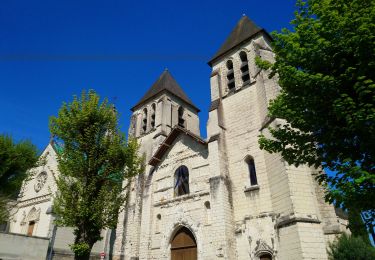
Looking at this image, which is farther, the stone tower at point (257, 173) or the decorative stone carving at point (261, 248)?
the decorative stone carving at point (261, 248)

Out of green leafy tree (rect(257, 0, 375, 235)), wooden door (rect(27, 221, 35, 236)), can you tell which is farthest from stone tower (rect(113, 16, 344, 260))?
wooden door (rect(27, 221, 35, 236))

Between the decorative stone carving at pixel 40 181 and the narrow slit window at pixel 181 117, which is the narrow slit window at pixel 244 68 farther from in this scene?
the decorative stone carving at pixel 40 181

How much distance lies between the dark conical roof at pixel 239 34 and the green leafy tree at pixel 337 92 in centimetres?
1124

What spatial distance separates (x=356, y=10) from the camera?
673cm

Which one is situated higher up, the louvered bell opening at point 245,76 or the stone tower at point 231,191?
the louvered bell opening at point 245,76

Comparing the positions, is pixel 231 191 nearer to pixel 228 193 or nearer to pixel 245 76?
pixel 228 193

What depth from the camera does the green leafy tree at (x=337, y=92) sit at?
604 centimetres

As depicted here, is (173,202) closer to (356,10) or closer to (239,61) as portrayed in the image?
(239,61)

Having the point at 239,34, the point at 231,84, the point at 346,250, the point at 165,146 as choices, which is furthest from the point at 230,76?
the point at 346,250

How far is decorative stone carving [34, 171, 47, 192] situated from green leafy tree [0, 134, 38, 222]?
7.95m

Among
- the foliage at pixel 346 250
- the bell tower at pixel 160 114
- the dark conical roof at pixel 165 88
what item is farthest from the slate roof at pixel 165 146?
the foliage at pixel 346 250

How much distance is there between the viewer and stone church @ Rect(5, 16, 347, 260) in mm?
12141

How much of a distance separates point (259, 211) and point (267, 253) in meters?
1.80

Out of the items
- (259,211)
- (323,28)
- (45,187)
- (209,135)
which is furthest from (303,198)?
(45,187)
